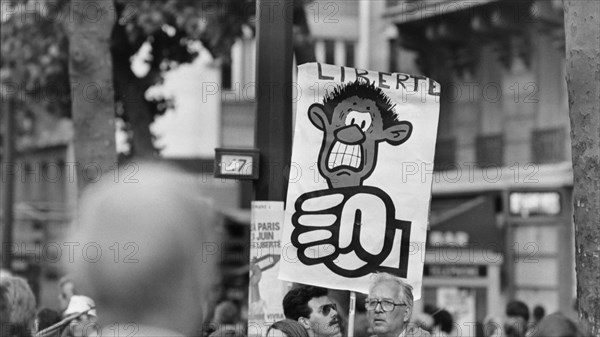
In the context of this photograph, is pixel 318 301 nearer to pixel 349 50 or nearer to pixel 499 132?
pixel 499 132

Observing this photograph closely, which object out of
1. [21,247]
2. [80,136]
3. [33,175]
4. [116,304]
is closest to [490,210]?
[21,247]

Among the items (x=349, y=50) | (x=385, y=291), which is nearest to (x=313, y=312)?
(x=385, y=291)

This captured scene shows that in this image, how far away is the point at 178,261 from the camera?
7.79ft

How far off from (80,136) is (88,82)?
48 cm

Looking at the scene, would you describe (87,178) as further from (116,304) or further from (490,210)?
(490,210)

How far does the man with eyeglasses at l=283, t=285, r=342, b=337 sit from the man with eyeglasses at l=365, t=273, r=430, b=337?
28.9 inches

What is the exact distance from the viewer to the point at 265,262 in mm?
7336

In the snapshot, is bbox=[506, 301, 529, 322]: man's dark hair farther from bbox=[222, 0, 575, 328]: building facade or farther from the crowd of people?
the crowd of people

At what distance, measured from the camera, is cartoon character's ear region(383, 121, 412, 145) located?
7.07m

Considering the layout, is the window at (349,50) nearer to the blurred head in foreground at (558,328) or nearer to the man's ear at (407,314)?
the man's ear at (407,314)

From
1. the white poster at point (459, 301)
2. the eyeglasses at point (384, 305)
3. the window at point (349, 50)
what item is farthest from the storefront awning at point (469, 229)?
the eyeglasses at point (384, 305)

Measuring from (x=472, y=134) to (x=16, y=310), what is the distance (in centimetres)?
2059

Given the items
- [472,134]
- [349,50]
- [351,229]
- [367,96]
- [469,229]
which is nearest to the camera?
[351,229]

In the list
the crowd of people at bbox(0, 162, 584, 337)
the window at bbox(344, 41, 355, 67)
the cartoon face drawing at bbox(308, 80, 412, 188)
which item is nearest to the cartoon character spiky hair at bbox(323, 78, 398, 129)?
the cartoon face drawing at bbox(308, 80, 412, 188)
